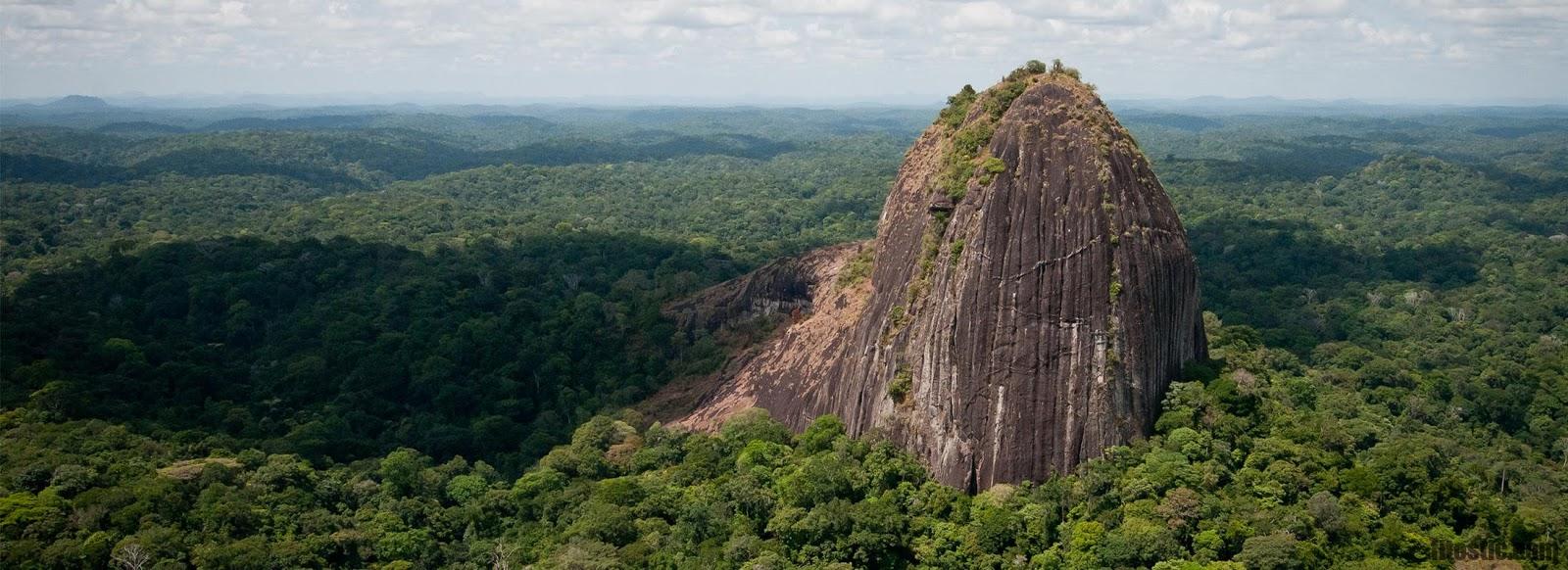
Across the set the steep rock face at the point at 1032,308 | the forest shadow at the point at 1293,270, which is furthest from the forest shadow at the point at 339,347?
the forest shadow at the point at 1293,270

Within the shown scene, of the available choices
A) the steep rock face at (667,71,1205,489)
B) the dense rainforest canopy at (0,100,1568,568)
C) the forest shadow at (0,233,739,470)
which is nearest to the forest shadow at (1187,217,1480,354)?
the dense rainforest canopy at (0,100,1568,568)

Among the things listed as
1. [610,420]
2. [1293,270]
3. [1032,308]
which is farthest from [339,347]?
[1293,270]

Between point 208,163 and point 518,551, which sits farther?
point 208,163

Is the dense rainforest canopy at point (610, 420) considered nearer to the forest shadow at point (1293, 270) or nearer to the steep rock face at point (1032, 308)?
the forest shadow at point (1293, 270)

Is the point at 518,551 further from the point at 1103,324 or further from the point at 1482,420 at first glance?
the point at 1482,420

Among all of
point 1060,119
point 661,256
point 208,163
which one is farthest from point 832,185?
point 1060,119

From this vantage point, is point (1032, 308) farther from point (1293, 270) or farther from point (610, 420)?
point (1293, 270)
